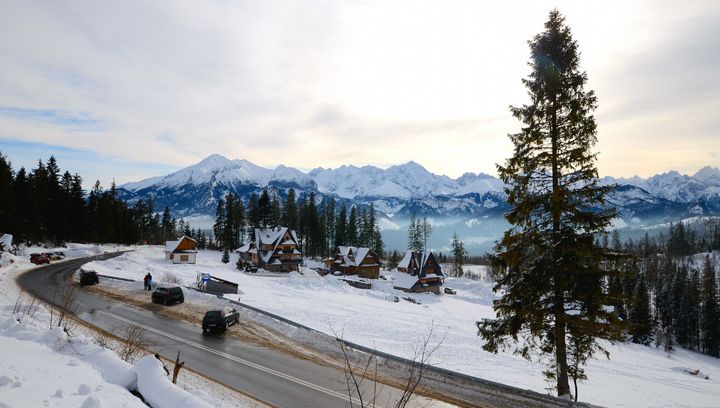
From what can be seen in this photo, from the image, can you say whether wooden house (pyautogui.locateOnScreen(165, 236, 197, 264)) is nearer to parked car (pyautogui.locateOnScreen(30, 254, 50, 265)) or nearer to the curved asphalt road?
parked car (pyautogui.locateOnScreen(30, 254, 50, 265))

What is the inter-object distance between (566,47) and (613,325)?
10.2m

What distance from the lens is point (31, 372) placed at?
379 inches

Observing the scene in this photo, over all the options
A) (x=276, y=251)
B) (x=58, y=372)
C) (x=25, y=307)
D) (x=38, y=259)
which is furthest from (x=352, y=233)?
(x=58, y=372)

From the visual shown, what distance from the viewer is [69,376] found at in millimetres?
9805

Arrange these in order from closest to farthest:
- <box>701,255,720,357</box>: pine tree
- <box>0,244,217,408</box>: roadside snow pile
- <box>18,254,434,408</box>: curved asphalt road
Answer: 1. <box>0,244,217,408</box>: roadside snow pile
2. <box>18,254,434,408</box>: curved asphalt road
3. <box>701,255,720,357</box>: pine tree

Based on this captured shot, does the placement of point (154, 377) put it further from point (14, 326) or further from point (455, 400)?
point (455, 400)

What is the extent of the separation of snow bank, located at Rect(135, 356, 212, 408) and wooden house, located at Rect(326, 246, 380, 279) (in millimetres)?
70909

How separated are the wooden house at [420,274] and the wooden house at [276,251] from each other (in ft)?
73.3

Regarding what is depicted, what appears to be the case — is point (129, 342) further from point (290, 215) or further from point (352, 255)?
point (290, 215)

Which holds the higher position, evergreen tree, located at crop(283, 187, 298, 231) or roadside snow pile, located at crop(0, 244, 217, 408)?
evergreen tree, located at crop(283, 187, 298, 231)

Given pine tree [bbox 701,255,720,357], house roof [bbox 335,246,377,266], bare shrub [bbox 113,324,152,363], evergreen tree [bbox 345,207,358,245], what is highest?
evergreen tree [bbox 345,207,358,245]

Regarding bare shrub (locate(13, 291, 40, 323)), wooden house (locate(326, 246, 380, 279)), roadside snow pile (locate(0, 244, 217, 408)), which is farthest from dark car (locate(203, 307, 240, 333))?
wooden house (locate(326, 246, 380, 279))

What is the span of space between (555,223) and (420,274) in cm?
6410

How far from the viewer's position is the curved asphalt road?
14.6 metres
